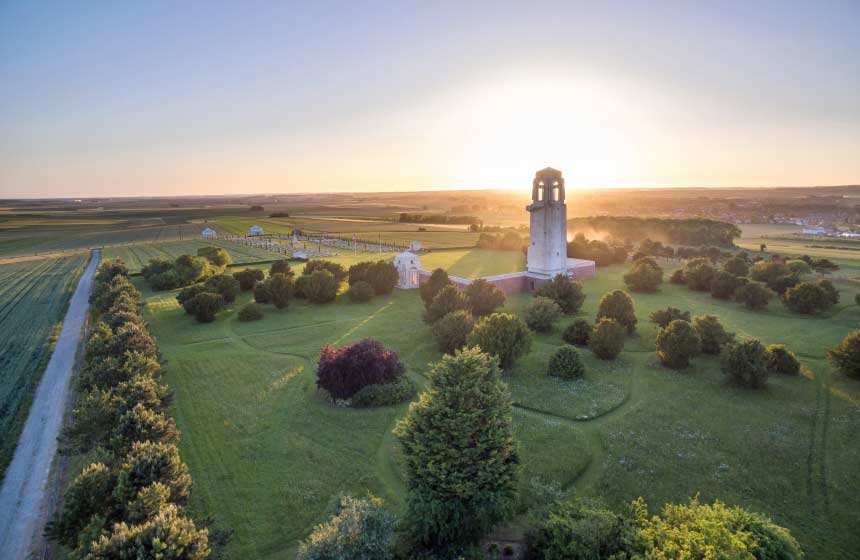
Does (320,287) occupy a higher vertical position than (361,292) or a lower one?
higher

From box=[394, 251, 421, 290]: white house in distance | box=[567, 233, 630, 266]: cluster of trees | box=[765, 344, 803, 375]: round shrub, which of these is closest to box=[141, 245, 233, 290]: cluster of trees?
box=[394, 251, 421, 290]: white house in distance

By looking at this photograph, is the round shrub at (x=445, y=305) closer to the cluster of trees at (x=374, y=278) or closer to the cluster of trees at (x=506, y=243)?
the cluster of trees at (x=374, y=278)

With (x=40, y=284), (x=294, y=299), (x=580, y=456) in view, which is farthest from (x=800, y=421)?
(x=40, y=284)

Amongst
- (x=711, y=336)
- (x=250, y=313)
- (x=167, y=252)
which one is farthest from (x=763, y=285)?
(x=167, y=252)

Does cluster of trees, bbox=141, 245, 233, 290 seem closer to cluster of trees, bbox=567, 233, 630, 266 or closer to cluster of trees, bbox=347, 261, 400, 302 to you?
cluster of trees, bbox=347, 261, 400, 302

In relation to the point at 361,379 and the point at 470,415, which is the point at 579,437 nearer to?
the point at 470,415
